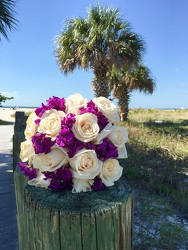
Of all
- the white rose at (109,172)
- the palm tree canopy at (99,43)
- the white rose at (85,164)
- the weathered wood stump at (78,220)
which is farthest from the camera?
the palm tree canopy at (99,43)

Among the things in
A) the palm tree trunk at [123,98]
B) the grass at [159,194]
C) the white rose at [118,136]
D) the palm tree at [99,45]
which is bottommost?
the grass at [159,194]

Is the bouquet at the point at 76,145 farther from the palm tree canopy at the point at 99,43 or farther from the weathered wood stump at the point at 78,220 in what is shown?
the palm tree canopy at the point at 99,43

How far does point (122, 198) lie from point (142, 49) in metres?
12.9

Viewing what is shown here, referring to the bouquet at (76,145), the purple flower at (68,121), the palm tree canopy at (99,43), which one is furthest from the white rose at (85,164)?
the palm tree canopy at (99,43)

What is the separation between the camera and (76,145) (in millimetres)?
1508

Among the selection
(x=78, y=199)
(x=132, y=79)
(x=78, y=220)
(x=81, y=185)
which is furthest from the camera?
(x=132, y=79)

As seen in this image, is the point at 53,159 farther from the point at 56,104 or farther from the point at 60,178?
the point at 56,104

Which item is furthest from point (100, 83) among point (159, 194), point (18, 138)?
point (159, 194)

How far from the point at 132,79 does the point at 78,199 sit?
15.2 m

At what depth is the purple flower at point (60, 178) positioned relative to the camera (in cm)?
153

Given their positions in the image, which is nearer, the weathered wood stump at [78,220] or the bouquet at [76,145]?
the weathered wood stump at [78,220]

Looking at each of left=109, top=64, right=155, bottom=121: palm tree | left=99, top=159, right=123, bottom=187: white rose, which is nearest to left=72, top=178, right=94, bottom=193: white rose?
left=99, top=159, right=123, bottom=187: white rose

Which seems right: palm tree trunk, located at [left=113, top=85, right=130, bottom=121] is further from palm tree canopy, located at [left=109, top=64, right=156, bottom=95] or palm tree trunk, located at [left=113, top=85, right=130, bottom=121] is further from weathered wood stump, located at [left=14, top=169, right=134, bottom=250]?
weathered wood stump, located at [left=14, top=169, right=134, bottom=250]

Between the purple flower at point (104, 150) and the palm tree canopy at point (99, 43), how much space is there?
1007 cm
